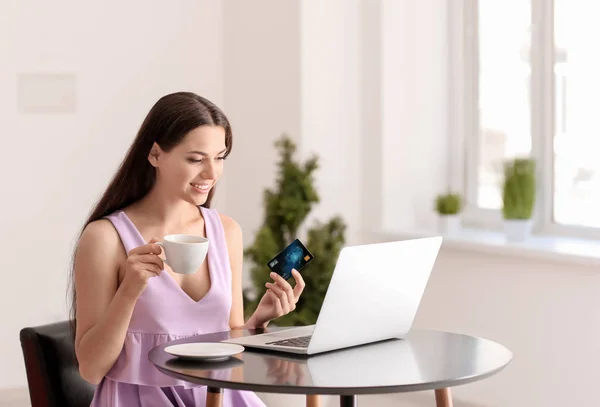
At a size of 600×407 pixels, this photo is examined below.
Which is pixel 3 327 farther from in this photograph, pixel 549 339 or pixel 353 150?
pixel 549 339

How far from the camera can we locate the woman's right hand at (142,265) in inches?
75.7

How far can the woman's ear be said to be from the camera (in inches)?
86.0

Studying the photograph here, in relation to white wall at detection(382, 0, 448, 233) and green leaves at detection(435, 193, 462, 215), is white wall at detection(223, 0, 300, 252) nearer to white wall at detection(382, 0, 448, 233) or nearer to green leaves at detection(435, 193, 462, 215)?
white wall at detection(382, 0, 448, 233)

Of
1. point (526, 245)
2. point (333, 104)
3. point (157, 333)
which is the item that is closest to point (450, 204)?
point (526, 245)

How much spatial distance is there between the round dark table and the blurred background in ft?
6.29

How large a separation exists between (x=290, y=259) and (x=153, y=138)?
421 millimetres

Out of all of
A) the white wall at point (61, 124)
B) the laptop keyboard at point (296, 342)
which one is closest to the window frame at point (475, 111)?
the white wall at point (61, 124)

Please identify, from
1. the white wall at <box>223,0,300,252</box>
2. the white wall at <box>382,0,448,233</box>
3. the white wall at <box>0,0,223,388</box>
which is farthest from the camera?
the white wall at <box>223,0,300,252</box>

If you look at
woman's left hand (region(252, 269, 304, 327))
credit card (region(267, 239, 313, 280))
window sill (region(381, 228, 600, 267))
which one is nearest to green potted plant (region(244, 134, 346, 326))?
window sill (region(381, 228, 600, 267))

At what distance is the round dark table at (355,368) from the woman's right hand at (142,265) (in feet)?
0.47

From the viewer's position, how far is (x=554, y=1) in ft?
13.2

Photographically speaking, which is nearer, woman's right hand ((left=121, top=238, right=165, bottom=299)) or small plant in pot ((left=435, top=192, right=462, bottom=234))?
woman's right hand ((left=121, top=238, right=165, bottom=299))

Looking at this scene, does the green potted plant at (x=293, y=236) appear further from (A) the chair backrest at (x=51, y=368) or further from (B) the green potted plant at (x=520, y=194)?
(A) the chair backrest at (x=51, y=368)

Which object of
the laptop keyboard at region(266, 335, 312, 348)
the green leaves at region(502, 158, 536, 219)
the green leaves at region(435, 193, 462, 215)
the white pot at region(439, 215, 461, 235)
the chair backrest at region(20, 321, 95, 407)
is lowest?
the chair backrest at region(20, 321, 95, 407)
